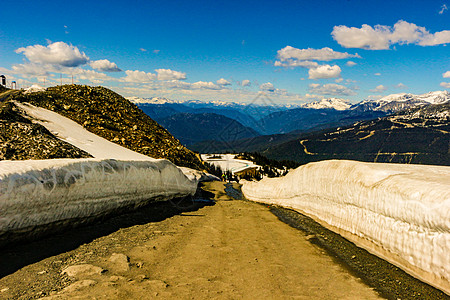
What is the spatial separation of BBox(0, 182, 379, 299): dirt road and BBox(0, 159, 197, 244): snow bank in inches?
56.6

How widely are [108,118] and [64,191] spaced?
80.8 feet

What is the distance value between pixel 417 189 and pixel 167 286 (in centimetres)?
768

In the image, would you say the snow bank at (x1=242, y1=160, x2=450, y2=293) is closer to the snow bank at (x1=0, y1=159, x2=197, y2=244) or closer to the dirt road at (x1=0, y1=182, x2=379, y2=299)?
the dirt road at (x1=0, y1=182, x2=379, y2=299)

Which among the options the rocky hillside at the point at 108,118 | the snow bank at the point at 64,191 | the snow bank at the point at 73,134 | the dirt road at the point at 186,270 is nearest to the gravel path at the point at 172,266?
the dirt road at the point at 186,270

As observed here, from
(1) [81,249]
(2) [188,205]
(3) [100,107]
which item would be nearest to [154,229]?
(1) [81,249]

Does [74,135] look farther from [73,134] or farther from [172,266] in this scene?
[172,266]

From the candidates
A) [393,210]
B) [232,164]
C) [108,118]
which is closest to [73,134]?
[108,118]

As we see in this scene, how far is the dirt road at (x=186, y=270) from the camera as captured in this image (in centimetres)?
595

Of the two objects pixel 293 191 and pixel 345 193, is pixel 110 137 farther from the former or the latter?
pixel 345 193

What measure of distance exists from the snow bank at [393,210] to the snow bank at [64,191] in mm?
9320

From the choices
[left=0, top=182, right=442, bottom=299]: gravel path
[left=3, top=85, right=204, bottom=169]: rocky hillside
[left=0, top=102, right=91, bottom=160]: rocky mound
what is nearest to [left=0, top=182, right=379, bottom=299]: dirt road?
[left=0, top=182, right=442, bottom=299]: gravel path

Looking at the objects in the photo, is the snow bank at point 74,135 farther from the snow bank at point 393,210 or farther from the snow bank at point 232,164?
the snow bank at point 232,164

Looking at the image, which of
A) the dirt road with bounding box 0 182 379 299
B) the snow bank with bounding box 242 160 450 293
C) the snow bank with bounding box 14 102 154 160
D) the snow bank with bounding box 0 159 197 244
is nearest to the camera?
the dirt road with bounding box 0 182 379 299

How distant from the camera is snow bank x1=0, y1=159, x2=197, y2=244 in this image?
24.9ft
